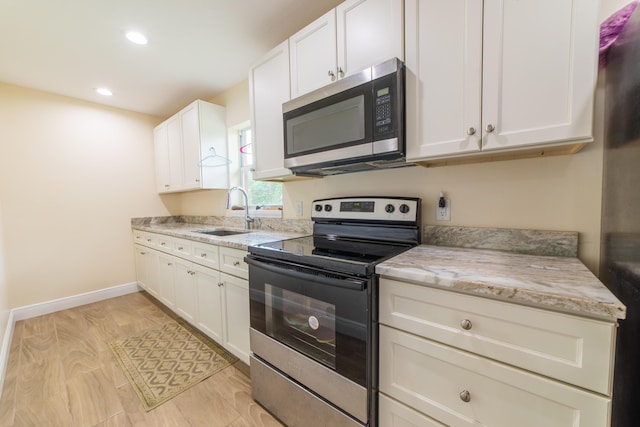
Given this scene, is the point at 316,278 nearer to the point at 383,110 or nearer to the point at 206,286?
the point at 383,110

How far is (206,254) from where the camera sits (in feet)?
6.45

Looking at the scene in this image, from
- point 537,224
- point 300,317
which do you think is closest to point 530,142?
point 537,224

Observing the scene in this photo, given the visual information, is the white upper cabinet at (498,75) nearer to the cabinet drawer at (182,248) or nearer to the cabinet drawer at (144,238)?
the cabinet drawer at (182,248)

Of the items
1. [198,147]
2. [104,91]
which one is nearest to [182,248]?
[198,147]

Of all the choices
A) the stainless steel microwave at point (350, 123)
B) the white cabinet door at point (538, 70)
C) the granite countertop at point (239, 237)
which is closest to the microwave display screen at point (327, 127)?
the stainless steel microwave at point (350, 123)

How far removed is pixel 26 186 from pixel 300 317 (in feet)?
11.3

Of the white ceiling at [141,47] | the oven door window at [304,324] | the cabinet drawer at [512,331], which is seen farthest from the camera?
the white ceiling at [141,47]

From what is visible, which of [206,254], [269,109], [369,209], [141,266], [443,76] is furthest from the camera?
[141,266]

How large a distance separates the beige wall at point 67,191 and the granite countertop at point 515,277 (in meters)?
3.73

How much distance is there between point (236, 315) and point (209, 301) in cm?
38

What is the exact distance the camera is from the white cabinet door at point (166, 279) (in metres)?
2.49

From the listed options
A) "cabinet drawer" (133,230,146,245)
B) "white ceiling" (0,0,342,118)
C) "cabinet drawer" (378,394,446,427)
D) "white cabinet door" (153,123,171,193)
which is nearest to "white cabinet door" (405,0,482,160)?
"white ceiling" (0,0,342,118)

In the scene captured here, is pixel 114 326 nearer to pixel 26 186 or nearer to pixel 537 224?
pixel 26 186

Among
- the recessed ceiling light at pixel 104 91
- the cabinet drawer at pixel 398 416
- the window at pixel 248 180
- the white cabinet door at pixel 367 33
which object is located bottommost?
the cabinet drawer at pixel 398 416
